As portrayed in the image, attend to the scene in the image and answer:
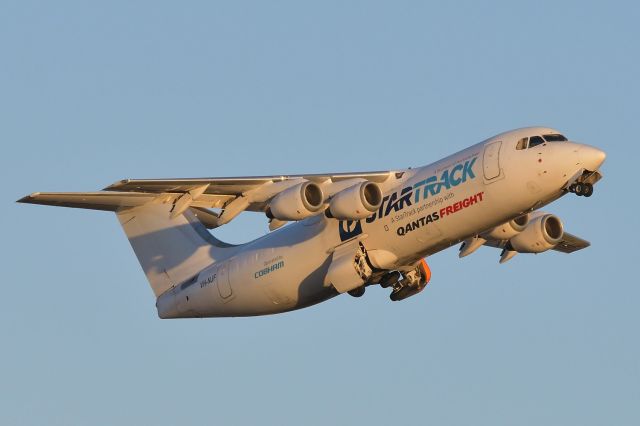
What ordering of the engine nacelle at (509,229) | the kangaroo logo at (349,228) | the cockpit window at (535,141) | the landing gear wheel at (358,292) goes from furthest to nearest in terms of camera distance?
the engine nacelle at (509,229)
the landing gear wheel at (358,292)
the kangaroo logo at (349,228)
the cockpit window at (535,141)

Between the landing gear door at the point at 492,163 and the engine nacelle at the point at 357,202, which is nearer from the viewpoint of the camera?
the landing gear door at the point at 492,163

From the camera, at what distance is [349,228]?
25.1m

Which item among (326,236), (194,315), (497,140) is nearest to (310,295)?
(326,236)

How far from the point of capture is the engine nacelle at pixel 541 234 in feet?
87.9

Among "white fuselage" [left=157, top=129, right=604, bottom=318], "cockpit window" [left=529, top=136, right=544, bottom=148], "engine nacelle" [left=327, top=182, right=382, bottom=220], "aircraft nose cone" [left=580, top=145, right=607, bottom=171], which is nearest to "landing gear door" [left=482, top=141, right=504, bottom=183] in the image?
"white fuselage" [left=157, top=129, right=604, bottom=318]

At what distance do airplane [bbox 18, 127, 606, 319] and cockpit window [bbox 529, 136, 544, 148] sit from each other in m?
0.02

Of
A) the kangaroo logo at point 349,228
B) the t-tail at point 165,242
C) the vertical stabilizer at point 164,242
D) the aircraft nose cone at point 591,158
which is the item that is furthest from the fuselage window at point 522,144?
the vertical stabilizer at point 164,242

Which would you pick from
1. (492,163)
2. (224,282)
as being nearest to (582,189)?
(492,163)

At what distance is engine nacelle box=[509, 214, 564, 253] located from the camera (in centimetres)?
2678

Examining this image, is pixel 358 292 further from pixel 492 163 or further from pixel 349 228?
pixel 492 163

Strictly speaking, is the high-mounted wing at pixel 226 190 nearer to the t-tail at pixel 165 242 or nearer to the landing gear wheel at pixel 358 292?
the landing gear wheel at pixel 358 292

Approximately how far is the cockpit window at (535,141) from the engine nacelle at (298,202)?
12.0 feet

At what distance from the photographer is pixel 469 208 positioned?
77.2ft

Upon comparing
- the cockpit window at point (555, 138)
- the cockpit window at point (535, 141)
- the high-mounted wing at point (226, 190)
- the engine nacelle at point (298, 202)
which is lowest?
the cockpit window at point (555, 138)
